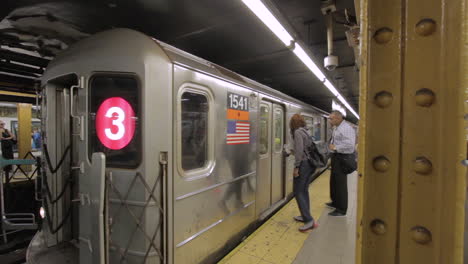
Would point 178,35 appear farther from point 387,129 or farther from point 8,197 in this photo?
point 8,197

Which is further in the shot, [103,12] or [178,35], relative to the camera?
[178,35]

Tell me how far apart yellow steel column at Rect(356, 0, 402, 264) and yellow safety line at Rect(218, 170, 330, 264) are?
2.26m

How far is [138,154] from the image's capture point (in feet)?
6.40

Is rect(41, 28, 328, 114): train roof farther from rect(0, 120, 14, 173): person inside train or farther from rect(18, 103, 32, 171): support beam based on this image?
rect(18, 103, 32, 171): support beam

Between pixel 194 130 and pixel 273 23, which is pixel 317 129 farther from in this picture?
pixel 194 130

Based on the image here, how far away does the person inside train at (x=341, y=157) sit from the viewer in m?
3.65

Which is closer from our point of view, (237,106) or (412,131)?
(412,131)

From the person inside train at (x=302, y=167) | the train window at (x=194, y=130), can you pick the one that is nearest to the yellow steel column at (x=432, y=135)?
the train window at (x=194, y=130)

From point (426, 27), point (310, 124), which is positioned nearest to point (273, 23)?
point (426, 27)

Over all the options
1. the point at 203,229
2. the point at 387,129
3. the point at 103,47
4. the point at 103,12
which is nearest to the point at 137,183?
the point at 203,229

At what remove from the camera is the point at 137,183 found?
76.0 inches

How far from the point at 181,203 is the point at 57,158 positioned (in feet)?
5.52

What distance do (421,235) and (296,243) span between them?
8.88 feet

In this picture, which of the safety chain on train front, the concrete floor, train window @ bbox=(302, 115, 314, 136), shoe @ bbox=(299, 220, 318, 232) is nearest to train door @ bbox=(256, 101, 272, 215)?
shoe @ bbox=(299, 220, 318, 232)
